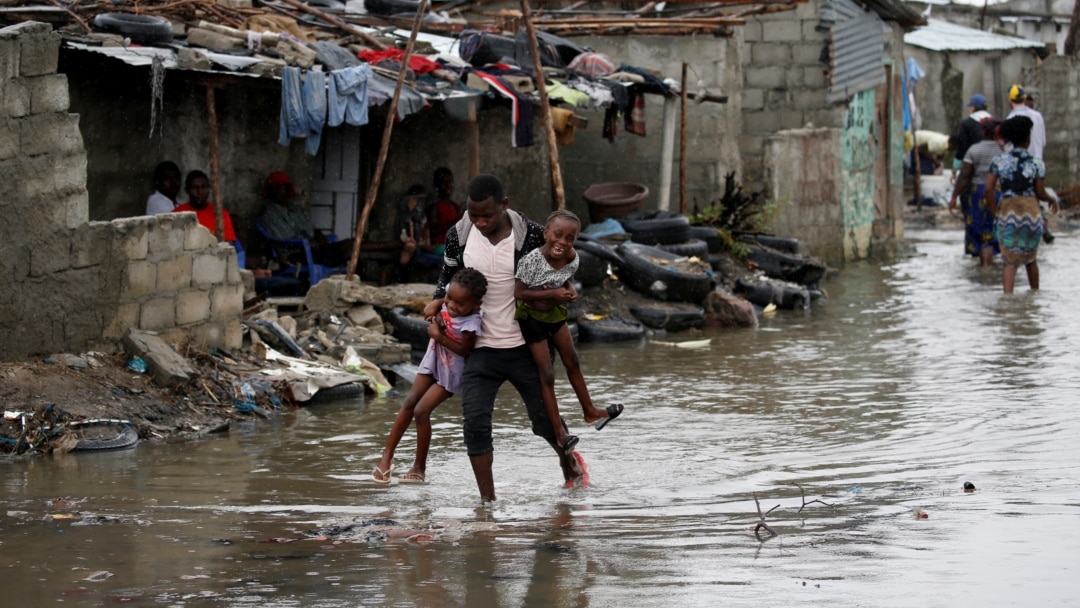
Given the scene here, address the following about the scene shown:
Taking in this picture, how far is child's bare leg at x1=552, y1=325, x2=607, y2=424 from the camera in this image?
7020 millimetres

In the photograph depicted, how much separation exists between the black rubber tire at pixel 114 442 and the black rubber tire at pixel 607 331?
5623mm

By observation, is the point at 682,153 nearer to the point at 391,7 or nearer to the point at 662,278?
the point at 662,278

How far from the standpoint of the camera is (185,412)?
903 cm

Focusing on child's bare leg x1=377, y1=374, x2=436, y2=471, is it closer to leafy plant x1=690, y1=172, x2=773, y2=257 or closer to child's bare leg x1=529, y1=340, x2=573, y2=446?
child's bare leg x1=529, y1=340, x2=573, y2=446

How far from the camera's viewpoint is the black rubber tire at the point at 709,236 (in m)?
16.7

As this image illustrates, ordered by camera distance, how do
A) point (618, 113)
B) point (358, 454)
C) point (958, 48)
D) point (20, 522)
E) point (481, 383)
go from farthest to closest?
point (958, 48) → point (618, 113) → point (358, 454) → point (481, 383) → point (20, 522)

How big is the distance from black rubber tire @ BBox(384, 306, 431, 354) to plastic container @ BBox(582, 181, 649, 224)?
15.2 feet

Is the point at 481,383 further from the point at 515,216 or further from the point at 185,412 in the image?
the point at 185,412

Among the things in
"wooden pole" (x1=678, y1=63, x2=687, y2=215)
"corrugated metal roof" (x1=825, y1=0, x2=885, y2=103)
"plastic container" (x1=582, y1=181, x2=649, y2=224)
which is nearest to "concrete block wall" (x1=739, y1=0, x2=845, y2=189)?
"corrugated metal roof" (x1=825, y1=0, x2=885, y2=103)

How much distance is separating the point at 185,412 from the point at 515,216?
10.3 feet

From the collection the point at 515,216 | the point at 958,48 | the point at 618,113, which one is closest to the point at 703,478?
the point at 515,216

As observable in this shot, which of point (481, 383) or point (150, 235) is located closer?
point (481, 383)

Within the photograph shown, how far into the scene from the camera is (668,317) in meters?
14.0

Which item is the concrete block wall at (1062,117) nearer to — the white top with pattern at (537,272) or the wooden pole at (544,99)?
the wooden pole at (544,99)
